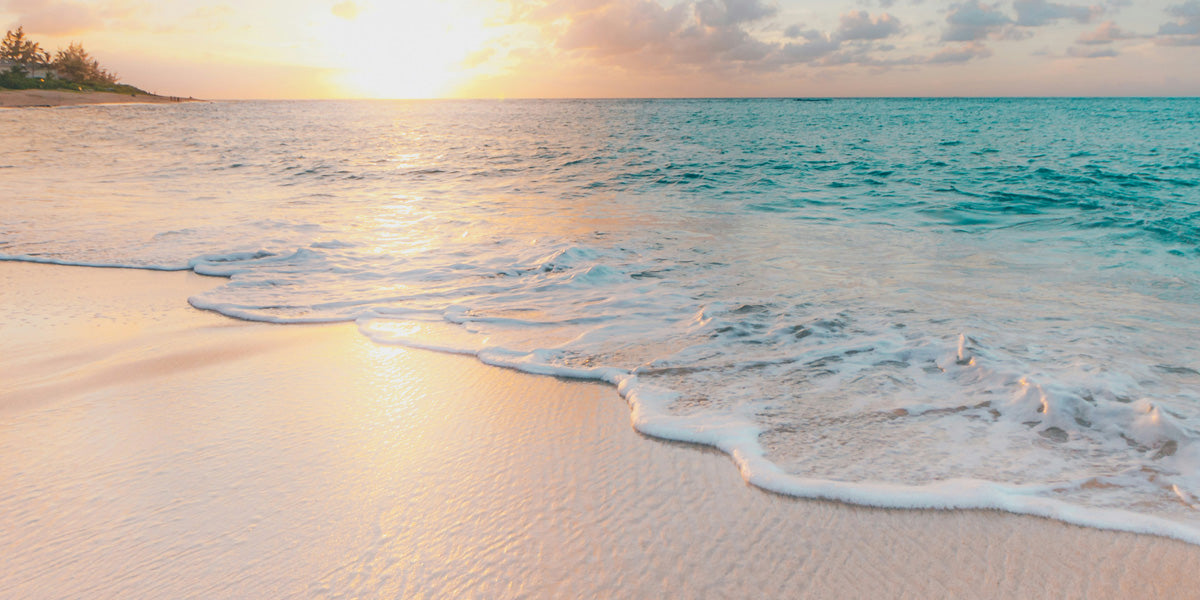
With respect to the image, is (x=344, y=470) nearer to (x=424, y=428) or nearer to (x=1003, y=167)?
(x=424, y=428)

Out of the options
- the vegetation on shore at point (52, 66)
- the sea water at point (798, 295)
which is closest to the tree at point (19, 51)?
the vegetation on shore at point (52, 66)

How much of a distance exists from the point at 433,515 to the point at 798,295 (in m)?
3.58

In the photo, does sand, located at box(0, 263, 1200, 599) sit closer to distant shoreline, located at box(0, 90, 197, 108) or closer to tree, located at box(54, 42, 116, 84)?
distant shoreline, located at box(0, 90, 197, 108)

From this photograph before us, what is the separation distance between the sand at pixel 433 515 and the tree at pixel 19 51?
340 feet

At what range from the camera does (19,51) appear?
7831cm

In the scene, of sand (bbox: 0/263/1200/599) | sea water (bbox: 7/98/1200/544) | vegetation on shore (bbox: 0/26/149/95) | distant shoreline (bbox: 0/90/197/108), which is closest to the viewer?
sand (bbox: 0/263/1200/599)

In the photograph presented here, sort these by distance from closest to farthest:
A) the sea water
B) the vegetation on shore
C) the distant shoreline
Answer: the sea water < the distant shoreline < the vegetation on shore

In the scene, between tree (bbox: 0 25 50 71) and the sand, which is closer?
the sand

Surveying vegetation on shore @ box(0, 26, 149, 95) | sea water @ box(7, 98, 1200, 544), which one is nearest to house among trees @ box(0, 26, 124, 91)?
vegetation on shore @ box(0, 26, 149, 95)

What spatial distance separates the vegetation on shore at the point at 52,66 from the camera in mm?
73375

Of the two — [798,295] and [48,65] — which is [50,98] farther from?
[798,295]

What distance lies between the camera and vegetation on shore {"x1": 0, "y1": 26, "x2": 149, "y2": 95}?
73375mm

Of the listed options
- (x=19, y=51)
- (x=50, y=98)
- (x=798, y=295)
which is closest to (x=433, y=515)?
(x=798, y=295)

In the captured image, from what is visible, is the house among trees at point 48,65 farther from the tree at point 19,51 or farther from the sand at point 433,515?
the sand at point 433,515
